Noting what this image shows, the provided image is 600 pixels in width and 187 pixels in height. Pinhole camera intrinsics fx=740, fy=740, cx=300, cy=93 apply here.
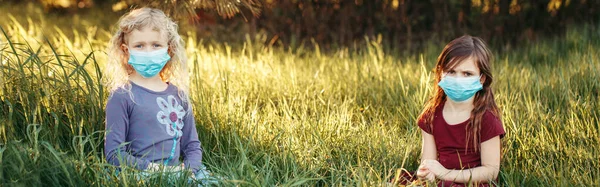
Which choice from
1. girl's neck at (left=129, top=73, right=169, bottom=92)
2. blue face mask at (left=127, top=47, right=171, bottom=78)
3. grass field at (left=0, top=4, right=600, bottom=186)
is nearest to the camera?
grass field at (left=0, top=4, right=600, bottom=186)

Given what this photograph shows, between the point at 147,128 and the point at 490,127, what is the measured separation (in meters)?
1.30

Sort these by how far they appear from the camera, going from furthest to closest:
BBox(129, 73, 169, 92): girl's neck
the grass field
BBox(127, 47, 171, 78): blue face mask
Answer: BBox(129, 73, 169, 92): girl's neck, BBox(127, 47, 171, 78): blue face mask, the grass field

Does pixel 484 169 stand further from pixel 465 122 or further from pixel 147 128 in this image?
pixel 147 128

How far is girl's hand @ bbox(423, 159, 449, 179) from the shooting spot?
2.82 m

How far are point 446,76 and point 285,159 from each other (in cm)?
72

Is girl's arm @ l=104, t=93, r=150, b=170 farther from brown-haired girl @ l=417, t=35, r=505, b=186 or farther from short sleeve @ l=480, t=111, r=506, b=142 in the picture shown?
short sleeve @ l=480, t=111, r=506, b=142

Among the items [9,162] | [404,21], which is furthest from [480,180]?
[404,21]

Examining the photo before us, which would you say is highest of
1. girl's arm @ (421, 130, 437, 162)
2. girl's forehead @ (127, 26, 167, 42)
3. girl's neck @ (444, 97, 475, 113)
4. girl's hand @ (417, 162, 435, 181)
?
girl's forehead @ (127, 26, 167, 42)

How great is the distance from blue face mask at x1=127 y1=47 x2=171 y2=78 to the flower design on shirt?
12 cm

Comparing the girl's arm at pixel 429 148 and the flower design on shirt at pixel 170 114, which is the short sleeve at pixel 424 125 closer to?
the girl's arm at pixel 429 148

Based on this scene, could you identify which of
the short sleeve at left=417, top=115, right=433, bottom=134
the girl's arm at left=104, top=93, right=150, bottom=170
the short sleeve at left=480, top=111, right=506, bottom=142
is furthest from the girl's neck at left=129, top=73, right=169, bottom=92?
the short sleeve at left=480, top=111, right=506, bottom=142

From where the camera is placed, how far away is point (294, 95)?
13.6 ft

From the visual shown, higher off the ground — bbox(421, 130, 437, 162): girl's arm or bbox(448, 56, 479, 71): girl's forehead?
bbox(448, 56, 479, 71): girl's forehead

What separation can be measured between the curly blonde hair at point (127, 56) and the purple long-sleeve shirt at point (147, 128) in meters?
0.06
